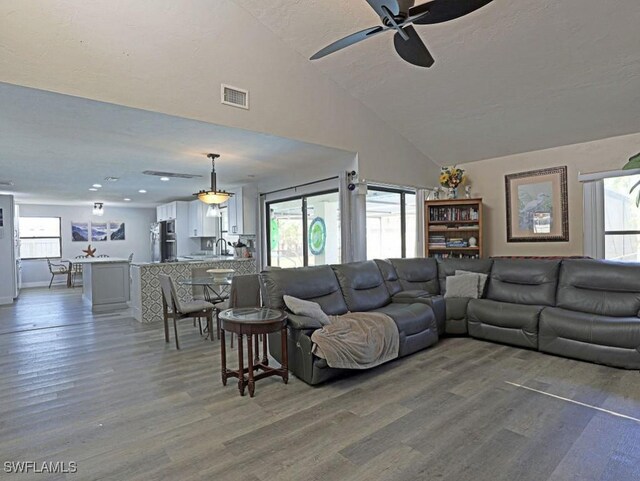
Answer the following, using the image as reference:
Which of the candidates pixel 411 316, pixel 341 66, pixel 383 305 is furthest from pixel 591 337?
pixel 341 66

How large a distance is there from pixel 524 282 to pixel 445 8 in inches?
138

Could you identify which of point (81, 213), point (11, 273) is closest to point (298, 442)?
point (11, 273)

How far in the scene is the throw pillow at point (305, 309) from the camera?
3.30 metres

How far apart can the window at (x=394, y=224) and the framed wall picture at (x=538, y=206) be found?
1.47 meters

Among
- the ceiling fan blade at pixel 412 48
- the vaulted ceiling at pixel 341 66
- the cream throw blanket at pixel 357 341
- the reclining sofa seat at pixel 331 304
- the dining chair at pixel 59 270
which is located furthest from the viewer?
the dining chair at pixel 59 270

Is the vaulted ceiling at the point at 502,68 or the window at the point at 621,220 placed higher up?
the vaulted ceiling at the point at 502,68

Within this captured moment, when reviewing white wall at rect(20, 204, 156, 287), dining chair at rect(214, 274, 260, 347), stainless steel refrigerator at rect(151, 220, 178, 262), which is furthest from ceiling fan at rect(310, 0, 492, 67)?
white wall at rect(20, 204, 156, 287)

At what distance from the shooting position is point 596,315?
3719mm

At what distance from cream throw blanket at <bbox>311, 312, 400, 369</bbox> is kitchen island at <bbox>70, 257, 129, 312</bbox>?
492cm

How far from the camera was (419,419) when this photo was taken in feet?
8.16

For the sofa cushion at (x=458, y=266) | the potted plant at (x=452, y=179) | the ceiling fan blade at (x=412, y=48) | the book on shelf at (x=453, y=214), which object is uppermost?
the ceiling fan blade at (x=412, y=48)

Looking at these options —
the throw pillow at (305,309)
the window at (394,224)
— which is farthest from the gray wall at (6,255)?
the window at (394,224)

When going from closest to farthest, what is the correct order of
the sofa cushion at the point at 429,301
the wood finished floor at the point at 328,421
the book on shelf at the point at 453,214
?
the wood finished floor at the point at 328,421 < the sofa cushion at the point at 429,301 < the book on shelf at the point at 453,214

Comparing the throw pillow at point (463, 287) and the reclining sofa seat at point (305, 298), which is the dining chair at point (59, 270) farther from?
the throw pillow at point (463, 287)
